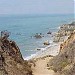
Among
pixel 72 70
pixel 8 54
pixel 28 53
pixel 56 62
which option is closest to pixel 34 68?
pixel 56 62

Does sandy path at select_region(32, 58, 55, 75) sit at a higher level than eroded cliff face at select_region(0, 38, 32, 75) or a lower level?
lower

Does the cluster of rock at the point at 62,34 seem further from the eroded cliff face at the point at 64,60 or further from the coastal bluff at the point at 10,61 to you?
the coastal bluff at the point at 10,61

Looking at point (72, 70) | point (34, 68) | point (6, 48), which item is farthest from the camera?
point (34, 68)

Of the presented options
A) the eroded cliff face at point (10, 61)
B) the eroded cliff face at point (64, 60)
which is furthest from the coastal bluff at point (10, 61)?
the eroded cliff face at point (64, 60)

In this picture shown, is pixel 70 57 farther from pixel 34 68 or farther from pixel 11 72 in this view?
pixel 11 72

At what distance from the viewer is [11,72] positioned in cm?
2516

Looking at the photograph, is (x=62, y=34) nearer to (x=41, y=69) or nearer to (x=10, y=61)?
(x=41, y=69)

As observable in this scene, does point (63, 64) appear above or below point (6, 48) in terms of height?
below

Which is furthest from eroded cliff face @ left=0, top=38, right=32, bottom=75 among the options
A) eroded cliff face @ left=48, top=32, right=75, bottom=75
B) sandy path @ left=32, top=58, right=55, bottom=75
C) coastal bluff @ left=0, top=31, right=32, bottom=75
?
eroded cliff face @ left=48, top=32, right=75, bottom=75

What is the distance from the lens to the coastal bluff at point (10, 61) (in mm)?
25133

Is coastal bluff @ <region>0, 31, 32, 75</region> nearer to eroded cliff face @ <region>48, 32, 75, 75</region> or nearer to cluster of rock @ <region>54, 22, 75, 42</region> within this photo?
eroded cliff face @ <region>48, 32, 75, 75</region>

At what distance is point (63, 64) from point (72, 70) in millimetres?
5447

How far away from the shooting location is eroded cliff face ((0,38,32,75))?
989 inches

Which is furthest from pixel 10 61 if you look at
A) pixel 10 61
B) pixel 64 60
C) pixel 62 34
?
pixel 62 34
